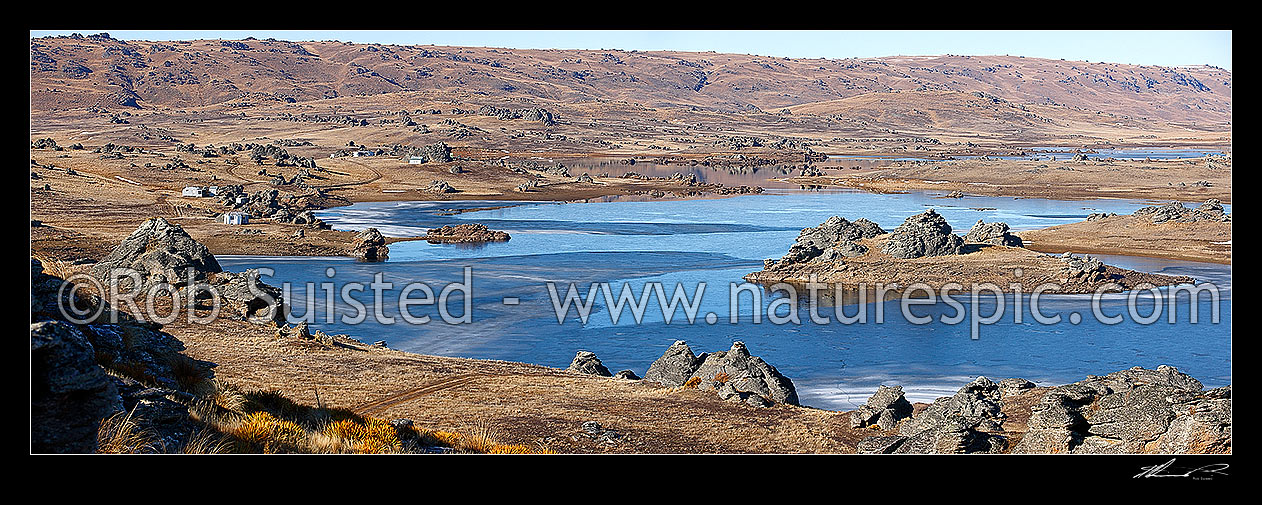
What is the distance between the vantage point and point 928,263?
33.1 m

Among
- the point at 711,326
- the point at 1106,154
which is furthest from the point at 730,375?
the point at 1106,154

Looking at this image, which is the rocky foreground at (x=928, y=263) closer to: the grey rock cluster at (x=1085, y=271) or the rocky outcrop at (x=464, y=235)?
the grey rock cluster at (x=1085, y=271)

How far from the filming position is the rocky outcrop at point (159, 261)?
23.5 meters

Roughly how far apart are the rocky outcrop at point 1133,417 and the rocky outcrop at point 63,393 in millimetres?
11095

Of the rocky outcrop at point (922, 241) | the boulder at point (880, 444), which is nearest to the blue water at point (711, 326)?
the boulder at point (880, 444)

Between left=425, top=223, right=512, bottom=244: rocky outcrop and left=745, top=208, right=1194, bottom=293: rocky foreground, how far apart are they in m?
11.5

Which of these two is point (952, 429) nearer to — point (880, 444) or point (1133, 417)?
point (880, 444)

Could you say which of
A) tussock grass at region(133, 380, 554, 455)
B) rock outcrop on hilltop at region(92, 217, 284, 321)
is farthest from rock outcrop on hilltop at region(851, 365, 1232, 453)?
rock outcrop on hilltop at region(92, 217, 284, 321)

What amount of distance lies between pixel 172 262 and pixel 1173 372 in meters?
19.7

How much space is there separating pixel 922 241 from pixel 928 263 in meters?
1.20

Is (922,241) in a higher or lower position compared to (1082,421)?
higher

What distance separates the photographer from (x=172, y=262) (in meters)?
24.2

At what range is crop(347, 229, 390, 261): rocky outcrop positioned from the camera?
117 ft

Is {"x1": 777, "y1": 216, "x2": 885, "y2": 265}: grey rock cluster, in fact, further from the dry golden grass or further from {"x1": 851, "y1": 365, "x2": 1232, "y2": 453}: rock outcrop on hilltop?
the dry golden grass
